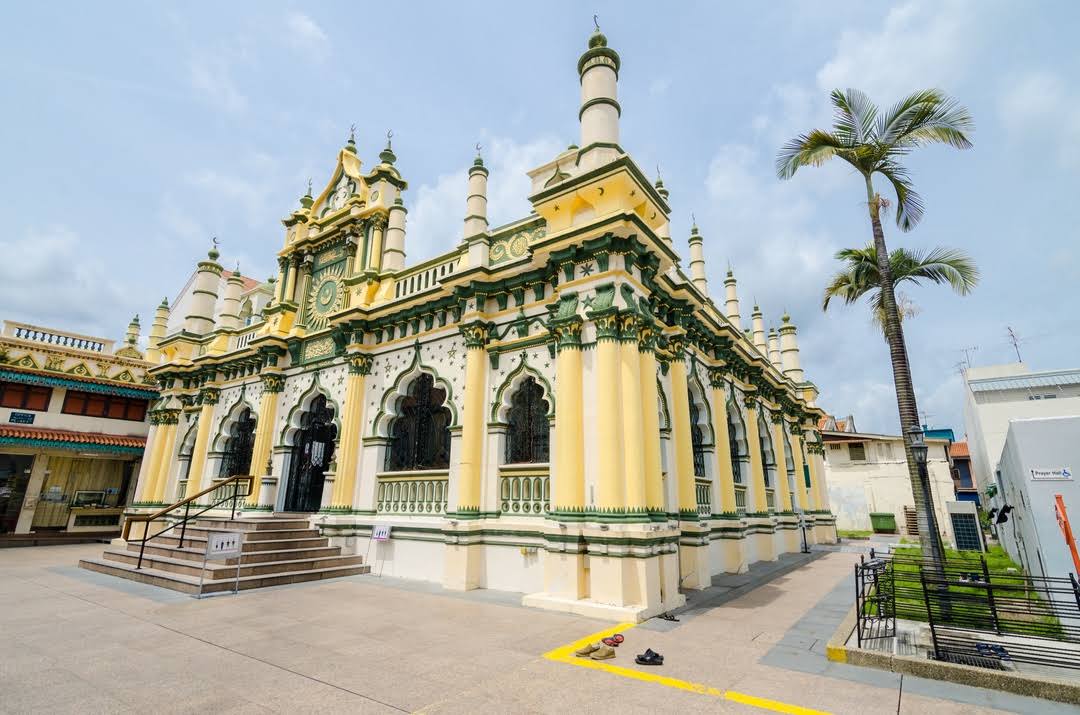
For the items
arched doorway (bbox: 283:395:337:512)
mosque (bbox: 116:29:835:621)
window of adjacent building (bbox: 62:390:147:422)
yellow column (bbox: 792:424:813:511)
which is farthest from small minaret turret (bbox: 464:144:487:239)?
window of adjacent building (bbox: 62:390:147:422)

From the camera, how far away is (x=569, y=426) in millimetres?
9602

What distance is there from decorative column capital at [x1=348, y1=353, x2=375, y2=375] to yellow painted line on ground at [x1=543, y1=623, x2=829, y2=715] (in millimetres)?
9737

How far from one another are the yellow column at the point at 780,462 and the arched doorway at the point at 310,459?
16.2 m

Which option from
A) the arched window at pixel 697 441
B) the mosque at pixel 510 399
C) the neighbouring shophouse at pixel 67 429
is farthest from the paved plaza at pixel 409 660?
the neighbouring shophouse at pixel 67 429

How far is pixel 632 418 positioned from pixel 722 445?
20.7ft

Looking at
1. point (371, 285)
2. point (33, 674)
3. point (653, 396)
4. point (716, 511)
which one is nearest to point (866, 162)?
point (653, 396)

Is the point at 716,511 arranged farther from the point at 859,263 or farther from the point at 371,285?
the point at 371,285

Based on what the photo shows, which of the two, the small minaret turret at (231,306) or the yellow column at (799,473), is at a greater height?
the small minaret turret at (231,306)

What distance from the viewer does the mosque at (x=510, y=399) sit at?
937 centimetres

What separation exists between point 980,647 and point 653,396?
560 centimetres

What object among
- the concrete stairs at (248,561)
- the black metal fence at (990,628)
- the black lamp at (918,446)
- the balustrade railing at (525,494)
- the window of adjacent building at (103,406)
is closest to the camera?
the black metal fence at (990,628)

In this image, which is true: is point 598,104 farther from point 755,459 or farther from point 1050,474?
point 755,459

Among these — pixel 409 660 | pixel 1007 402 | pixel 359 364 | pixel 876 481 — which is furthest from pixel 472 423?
pixel 876 481

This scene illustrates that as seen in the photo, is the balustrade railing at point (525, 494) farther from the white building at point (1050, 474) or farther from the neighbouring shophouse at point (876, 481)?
the neighbouring shophouse at point (876, 481)
